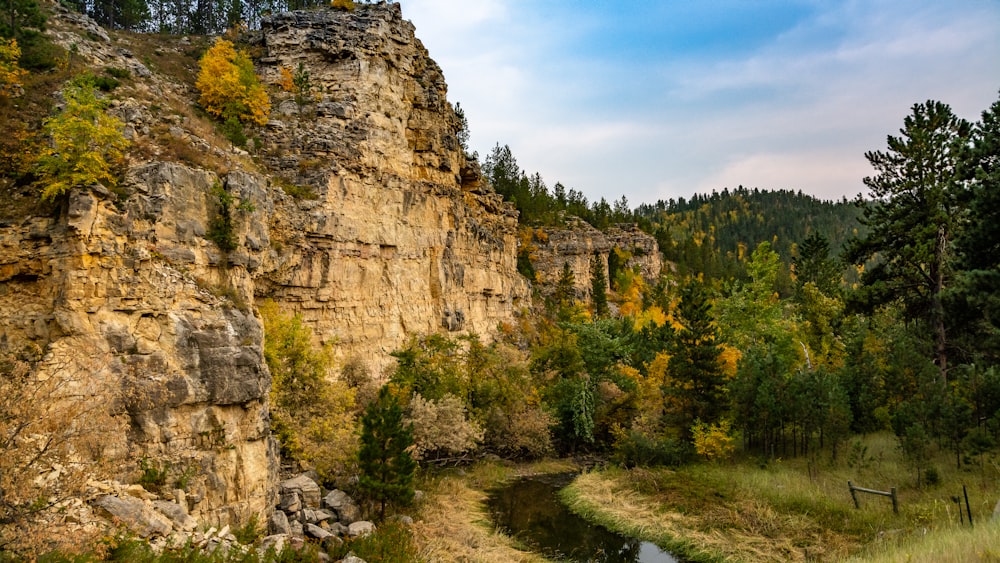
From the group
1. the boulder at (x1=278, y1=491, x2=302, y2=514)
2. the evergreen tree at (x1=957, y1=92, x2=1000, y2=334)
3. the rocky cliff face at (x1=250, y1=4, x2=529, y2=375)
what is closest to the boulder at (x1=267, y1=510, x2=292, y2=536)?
the boulder at (x1=278, y1=491, x2=302, y2=514)

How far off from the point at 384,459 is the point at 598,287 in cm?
5630

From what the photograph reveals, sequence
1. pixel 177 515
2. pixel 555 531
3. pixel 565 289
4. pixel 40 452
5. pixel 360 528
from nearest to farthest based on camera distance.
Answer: pixel 40 452 < pixel 177 515 < pixel 360 528 < pixel 555 531 < pixel 565 289

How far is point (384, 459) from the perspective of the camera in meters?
21.6

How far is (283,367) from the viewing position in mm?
25266

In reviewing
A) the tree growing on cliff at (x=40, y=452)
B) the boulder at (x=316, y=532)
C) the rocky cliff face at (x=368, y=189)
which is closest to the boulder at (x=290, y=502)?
the boulder at (x=316, y=532)

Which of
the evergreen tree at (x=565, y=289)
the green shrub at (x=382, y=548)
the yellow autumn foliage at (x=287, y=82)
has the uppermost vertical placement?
the yellow autumn foliage at (x=287, y=82)

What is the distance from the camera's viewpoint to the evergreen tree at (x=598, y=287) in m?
72.9

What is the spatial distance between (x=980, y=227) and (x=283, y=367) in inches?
1018

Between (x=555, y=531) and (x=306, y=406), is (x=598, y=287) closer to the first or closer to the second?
(x=555, y=531)

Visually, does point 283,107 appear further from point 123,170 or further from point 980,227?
point 980,227

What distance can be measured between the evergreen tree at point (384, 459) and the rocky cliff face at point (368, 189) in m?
10.5


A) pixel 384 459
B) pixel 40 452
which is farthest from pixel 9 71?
pixel 384 459

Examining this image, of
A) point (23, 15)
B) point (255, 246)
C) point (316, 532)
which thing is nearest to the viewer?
point (316, 532)

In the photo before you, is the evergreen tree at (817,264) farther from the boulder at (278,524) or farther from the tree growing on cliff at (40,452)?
the tree growing on cliff at (40,452)
